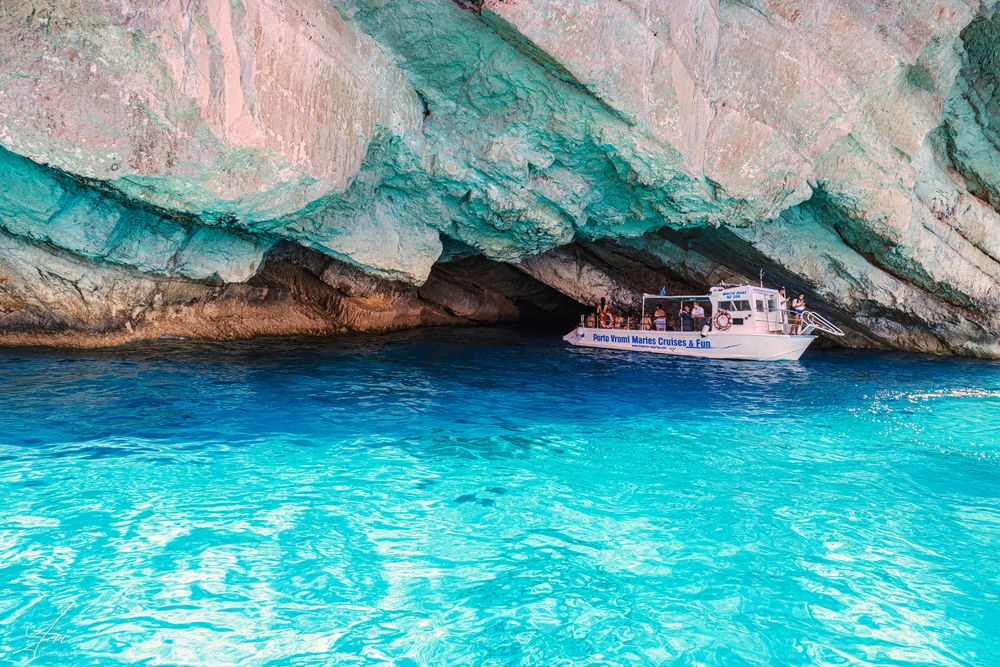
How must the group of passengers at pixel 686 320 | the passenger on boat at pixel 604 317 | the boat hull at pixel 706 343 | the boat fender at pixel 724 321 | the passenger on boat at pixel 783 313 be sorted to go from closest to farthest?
the boat hull at pixel 706 343
the boat fender at pixel 724 321
the passenger on boat at pixel 783 313
the group of passengers at pixel 686 320
the passenger on boat at pixel 604 317

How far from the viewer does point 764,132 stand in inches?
532

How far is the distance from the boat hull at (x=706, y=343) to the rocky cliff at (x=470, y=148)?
2.27 meters

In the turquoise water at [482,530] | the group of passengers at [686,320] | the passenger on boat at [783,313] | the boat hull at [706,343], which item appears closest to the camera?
the turquoise water at [482,530]

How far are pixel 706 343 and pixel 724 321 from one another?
0.89m

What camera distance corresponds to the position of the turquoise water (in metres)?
4.15

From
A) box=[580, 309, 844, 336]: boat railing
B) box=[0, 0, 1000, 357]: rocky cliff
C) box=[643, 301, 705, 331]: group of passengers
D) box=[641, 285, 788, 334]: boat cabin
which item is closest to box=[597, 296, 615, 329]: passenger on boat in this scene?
box=[643, 301, 705, 331]: group of passengers

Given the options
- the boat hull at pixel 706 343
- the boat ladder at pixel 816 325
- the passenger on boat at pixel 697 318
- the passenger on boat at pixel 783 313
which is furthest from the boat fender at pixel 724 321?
the boat ladder at pixel 816 325

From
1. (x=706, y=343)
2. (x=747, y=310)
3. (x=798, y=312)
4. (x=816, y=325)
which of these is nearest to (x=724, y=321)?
(x=747, y=310)

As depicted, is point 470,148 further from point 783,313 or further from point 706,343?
point 783,313

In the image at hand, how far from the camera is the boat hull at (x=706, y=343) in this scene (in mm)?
18234

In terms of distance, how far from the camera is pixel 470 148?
43.1 ft

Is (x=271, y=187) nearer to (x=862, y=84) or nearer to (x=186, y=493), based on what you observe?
(x=186, y=493)

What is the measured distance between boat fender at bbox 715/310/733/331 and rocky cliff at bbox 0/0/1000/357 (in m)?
1.96

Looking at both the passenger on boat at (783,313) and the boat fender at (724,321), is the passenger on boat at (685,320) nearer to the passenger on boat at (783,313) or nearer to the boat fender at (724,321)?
the boat fender at (724,321)
